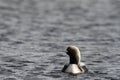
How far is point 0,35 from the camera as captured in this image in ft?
113

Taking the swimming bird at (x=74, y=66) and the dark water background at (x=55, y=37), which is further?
the dark water background at (x=55, y=37)

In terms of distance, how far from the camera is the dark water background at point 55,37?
2444cm

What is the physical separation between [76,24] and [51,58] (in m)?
13.4

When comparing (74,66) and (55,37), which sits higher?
(55,37)

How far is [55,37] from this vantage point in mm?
33844

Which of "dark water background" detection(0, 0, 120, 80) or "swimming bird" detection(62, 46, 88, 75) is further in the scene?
"dark water background" detection(0, 0, 120, 80)

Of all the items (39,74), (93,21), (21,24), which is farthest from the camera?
(93,21)

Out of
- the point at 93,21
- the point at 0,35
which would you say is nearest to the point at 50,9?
the point at 93,21

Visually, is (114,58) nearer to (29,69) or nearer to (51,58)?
(51,58)

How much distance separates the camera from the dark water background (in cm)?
2444

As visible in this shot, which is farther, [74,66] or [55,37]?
[55,37]

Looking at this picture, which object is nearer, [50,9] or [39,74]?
[39,74]

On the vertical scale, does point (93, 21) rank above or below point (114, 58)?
above

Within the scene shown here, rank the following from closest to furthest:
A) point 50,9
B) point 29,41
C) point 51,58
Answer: point 51,58
point 29,41
point 50,9
